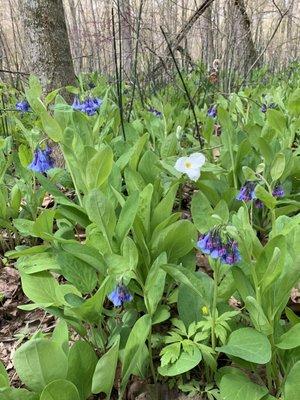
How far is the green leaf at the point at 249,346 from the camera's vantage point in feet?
3.67

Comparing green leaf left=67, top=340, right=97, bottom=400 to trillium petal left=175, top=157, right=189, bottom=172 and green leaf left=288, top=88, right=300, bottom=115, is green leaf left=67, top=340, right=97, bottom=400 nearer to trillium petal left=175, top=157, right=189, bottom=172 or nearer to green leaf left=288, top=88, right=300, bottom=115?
trillium petal left=175, top=157, right=189, bottom=172

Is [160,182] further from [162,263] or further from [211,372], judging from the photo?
[211,372]

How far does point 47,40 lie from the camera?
3.24 m

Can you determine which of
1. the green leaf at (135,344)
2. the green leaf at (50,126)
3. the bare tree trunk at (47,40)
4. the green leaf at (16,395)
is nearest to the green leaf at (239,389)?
the green leaf at (135,344)

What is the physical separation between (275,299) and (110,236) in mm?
545

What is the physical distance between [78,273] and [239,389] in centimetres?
60

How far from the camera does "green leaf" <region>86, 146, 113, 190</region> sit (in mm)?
1547

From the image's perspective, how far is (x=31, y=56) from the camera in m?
3.30

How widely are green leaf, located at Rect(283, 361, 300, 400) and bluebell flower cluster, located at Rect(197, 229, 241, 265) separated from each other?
0.29m

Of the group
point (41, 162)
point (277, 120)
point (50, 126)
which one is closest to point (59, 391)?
point (50, 126)

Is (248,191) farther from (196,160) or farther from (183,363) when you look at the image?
(183,363)

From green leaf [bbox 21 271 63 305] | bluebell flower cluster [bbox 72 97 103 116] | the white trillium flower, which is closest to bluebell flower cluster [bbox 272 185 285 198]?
the white trillium flower

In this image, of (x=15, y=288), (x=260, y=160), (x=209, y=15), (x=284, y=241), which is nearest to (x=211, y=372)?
(x=284, y=241)

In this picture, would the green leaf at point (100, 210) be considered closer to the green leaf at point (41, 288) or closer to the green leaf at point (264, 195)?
the green leaf at point (41, 288)
